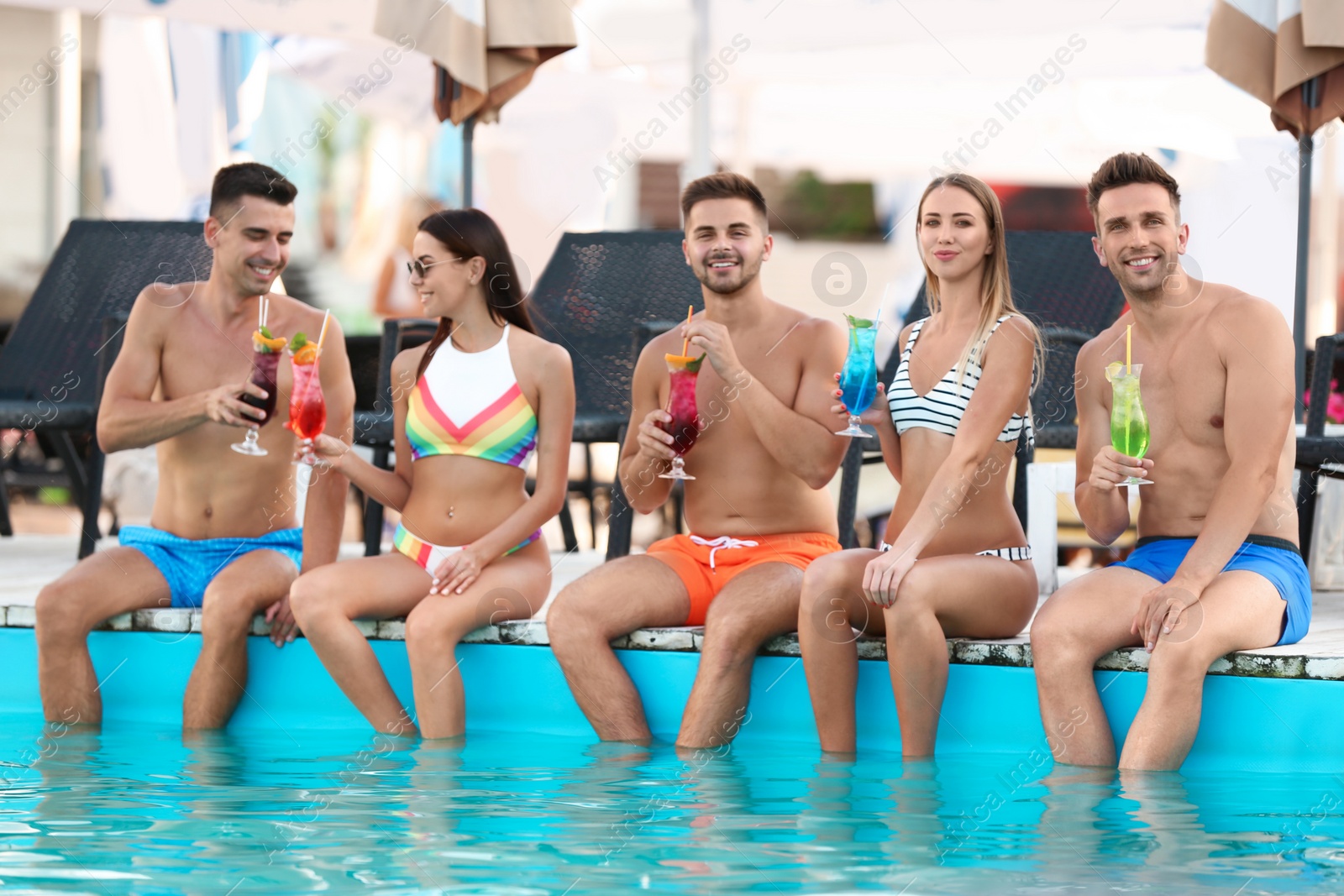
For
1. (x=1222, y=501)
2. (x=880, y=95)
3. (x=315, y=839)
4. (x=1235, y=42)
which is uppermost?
(x=880, y=95)

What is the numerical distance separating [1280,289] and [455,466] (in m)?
5.16

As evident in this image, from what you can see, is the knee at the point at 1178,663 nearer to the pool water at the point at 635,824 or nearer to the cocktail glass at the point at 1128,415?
the pool water at the point at 635,824

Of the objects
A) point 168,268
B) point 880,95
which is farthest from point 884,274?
point 168,268

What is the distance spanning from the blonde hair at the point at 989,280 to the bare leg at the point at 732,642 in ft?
2.19

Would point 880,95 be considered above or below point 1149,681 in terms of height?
above

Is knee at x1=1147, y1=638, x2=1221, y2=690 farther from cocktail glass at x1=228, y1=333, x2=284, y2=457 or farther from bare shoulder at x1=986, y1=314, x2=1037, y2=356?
cocktail glass at x1=228, y1=333, x2=284, y2=457

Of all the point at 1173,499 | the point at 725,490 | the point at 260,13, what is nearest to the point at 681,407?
the point at 725,490

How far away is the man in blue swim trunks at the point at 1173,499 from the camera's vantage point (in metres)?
3.26

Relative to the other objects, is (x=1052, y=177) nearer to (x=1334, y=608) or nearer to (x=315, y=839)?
(x=1334, y=608)

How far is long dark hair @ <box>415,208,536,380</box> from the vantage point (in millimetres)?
4152

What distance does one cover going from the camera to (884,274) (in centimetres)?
1630

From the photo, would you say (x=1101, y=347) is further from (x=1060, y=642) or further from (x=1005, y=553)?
(x=1060, y=642)

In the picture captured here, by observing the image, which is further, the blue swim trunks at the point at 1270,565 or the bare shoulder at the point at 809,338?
the bare shoulder at the point at 809,338

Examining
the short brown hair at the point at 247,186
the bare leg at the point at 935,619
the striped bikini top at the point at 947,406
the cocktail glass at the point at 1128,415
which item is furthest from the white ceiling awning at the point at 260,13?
the cocktail glass at the point at 1128,415
